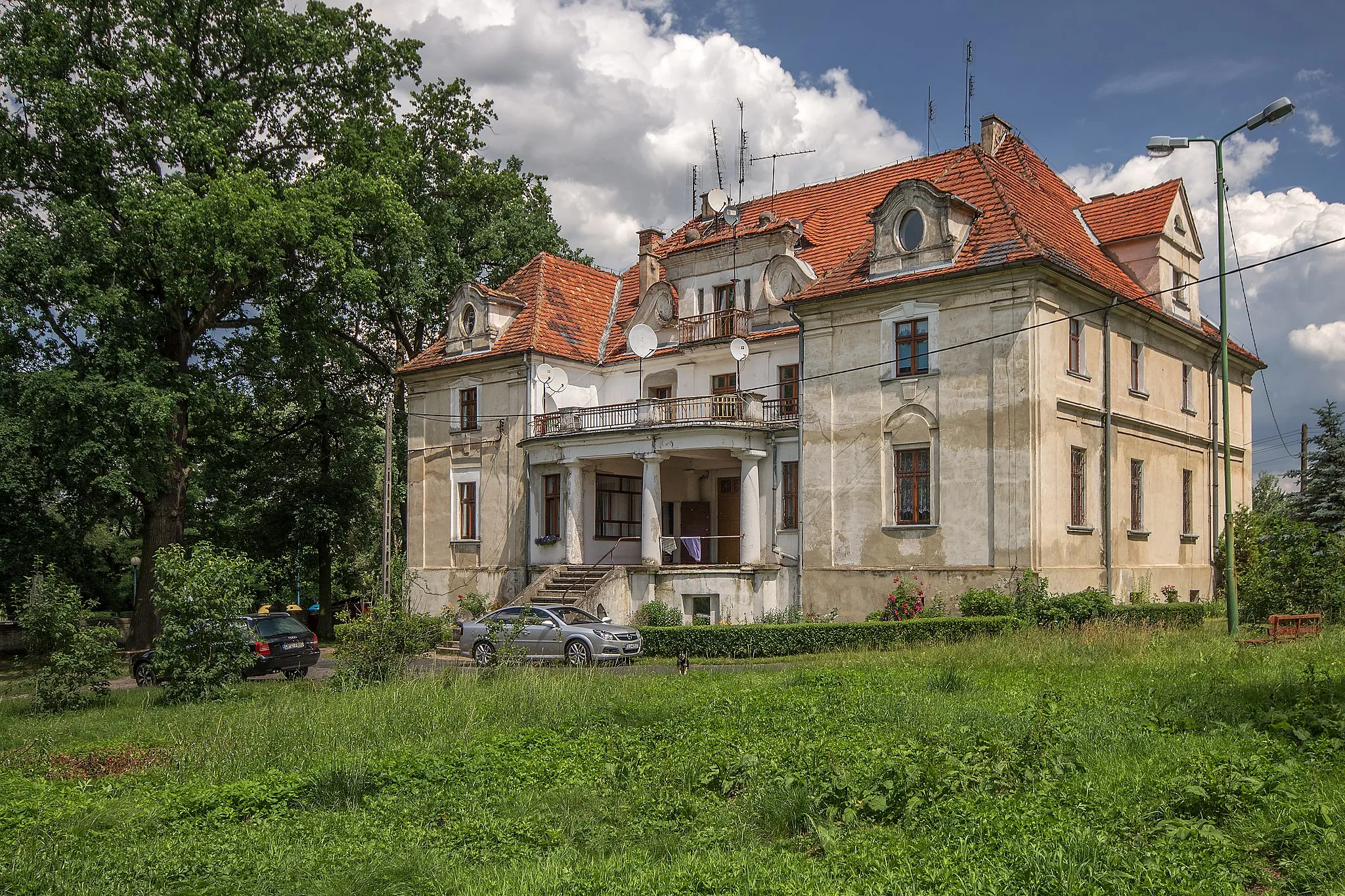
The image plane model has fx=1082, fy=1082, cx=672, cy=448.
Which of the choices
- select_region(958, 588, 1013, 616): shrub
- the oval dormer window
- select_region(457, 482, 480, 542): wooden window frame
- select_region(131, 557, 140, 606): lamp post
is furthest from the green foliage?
select_region(457, 482, 480, 542): wooden window frame

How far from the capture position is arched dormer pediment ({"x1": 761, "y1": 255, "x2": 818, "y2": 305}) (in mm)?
30547

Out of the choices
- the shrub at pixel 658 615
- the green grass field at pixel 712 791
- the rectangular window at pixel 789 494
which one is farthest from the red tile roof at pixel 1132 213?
the green grass field at pixel 712 791

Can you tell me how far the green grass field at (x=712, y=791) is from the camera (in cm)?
735

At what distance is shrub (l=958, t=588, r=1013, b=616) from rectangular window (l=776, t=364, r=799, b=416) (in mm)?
7859

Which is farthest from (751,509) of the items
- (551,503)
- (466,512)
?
(466,512)

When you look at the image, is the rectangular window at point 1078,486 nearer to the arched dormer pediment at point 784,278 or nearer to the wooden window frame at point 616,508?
the arched dormer pediment at point 784,278

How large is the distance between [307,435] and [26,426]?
48.2 ft

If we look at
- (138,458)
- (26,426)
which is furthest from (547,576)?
(26,426)

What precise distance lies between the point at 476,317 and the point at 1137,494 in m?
21.5

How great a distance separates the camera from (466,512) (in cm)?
3684

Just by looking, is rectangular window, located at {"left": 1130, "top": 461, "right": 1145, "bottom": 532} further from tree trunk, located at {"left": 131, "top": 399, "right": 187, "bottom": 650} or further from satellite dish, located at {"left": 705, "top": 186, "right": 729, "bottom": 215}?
tree trunk, located at {"left": 131, "top": 399, "right": 187, "bottom": 650}

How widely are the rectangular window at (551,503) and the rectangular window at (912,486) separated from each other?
11.5 metres

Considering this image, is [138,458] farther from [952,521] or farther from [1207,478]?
[1207,478]

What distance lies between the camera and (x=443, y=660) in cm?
2469
